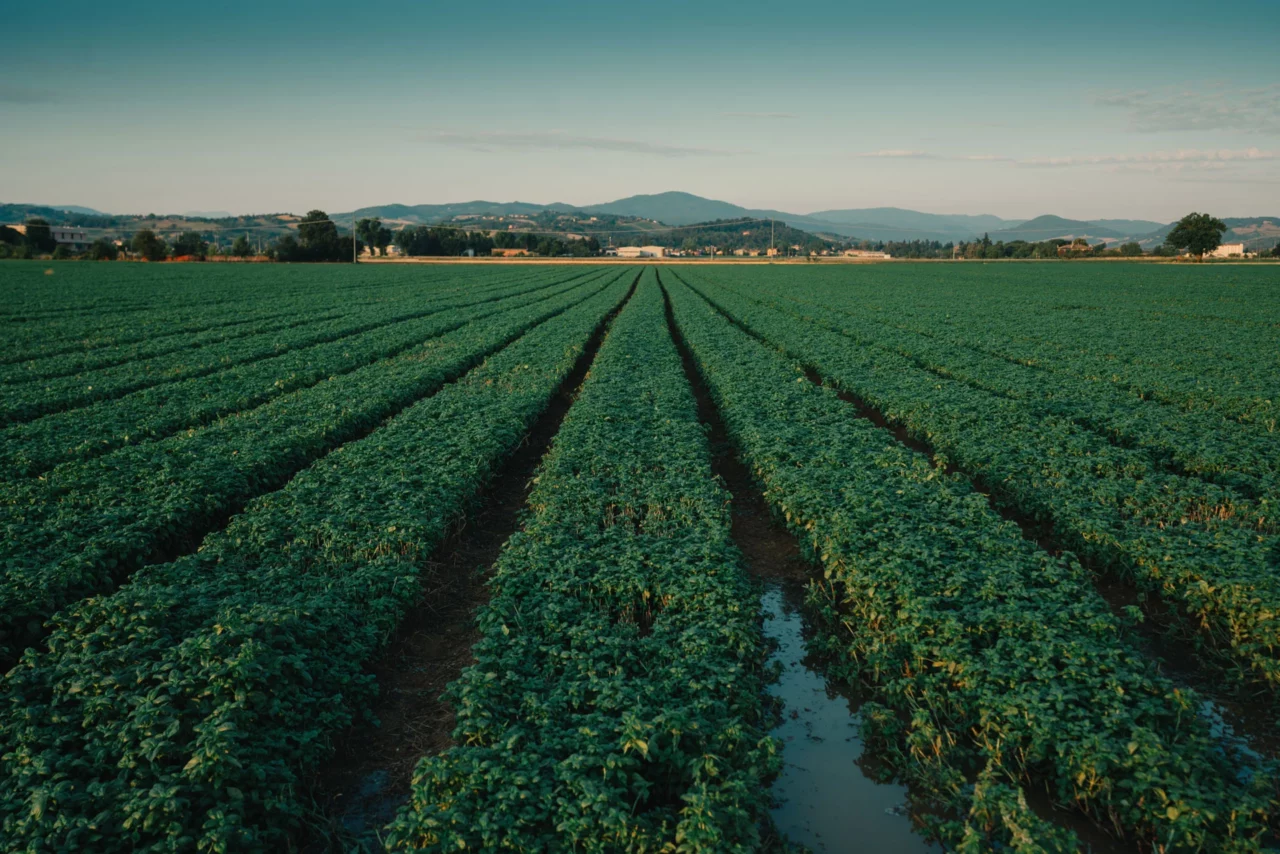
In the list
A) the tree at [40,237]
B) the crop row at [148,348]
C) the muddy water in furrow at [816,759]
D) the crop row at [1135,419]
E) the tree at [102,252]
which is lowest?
the muddy water in furrow at [816,759]

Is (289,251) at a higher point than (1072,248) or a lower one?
lower

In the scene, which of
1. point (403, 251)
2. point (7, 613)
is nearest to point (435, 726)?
point (7, 613)

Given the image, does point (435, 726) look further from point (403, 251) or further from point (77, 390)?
point (403, 251)

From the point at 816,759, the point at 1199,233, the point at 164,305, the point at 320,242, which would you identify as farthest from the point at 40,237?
the point at 1199,233

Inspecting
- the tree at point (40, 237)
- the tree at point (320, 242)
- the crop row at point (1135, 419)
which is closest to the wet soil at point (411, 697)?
the crop row at point (1135, 419)

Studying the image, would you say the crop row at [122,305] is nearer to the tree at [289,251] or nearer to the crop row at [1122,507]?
the crop row at [1122,507]

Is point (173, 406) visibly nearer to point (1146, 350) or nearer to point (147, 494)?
point (147, 494)

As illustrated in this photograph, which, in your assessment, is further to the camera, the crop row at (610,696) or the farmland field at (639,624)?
the farmland field at (639,624)
